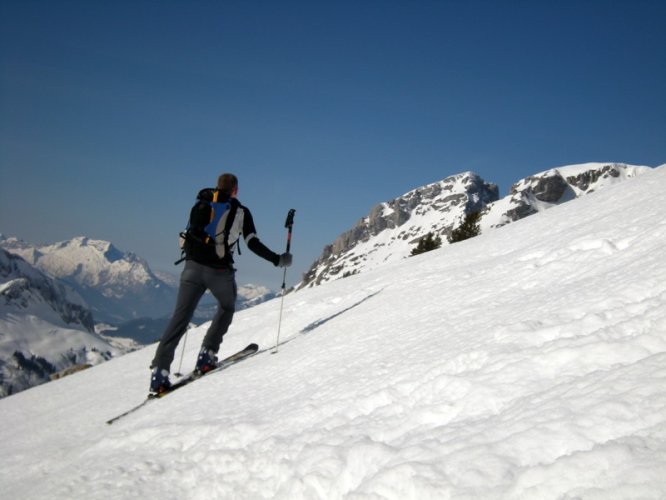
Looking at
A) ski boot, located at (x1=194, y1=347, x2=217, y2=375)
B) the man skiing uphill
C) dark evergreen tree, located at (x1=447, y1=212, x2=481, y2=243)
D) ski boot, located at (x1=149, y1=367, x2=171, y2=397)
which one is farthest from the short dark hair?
dark evergreen tree, located at (x1=447, y1=212, x2=481, y2=243)

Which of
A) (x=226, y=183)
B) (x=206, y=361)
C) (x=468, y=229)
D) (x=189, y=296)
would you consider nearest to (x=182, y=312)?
(x=189, y=296)

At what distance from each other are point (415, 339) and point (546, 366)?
2078 mm

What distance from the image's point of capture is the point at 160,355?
682 cm

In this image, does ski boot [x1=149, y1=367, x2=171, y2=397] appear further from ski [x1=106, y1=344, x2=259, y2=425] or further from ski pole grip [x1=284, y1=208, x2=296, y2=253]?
ski pole grip [x1=284, y1=208, x2=296, y2=253]

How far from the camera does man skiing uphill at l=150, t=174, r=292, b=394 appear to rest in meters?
6.84

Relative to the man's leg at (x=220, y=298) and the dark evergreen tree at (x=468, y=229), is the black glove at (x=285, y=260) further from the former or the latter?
the dark evergreen tree at (x=468, y=229)

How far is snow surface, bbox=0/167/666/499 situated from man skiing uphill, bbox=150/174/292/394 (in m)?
0.82

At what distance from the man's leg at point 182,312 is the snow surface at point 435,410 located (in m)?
0.80

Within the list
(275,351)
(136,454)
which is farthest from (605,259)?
(136,454)

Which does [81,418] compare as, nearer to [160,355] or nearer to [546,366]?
[160,355]

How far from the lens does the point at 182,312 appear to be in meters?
6.84

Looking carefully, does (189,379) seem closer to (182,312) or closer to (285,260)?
(182,312)

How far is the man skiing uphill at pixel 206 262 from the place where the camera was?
684cm

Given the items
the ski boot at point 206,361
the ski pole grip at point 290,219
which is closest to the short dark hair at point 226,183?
the ski pole grip at point 290,219
